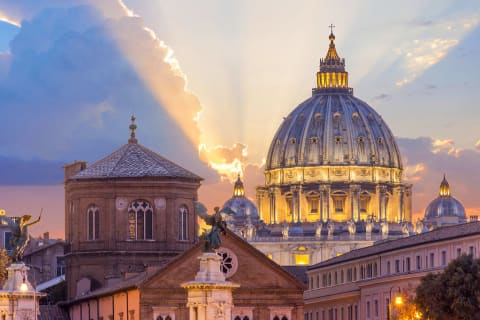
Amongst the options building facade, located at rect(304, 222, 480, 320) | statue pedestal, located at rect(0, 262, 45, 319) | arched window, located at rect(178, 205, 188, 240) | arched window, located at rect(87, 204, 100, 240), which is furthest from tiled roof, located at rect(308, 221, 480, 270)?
statue pedestal, located at rect(0, 262, 45, 319)

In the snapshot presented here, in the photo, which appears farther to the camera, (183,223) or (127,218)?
(183,223)

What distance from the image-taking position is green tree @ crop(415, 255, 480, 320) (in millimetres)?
98188

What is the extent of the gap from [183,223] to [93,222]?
15.7 feet

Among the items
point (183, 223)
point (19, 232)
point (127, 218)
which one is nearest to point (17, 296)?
point (19, 232)

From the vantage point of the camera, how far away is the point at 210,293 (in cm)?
6700

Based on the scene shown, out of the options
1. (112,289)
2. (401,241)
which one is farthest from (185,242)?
(401,241)

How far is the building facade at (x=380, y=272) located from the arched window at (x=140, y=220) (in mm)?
14153

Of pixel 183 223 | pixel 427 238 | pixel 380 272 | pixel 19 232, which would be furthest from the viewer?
pixel 380 272

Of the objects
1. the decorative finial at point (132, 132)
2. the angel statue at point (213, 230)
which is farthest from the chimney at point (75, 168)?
the angel statue at point (213, 230)

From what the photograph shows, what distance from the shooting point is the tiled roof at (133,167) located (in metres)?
118

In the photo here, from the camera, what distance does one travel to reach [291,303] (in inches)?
4269

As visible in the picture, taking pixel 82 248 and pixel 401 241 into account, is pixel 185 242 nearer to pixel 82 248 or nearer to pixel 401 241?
pixel 82 248

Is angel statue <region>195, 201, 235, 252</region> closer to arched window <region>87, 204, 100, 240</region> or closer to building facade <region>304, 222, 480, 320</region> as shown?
building facade <region>304, 222, 480, 320</region>

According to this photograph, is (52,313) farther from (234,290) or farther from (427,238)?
(427,238)
